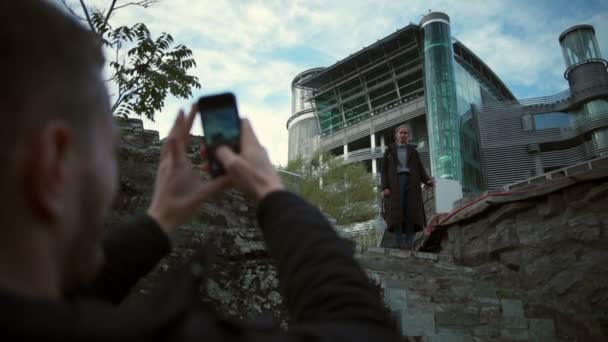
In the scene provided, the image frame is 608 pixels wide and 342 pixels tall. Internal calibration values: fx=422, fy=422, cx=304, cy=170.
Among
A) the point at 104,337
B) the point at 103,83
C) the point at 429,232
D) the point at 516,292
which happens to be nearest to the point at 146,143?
the point at 103,83

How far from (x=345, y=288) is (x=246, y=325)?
19 centimetres

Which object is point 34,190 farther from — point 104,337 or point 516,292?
point 516,292

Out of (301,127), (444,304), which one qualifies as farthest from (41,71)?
(301,127)

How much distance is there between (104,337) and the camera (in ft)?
1.57

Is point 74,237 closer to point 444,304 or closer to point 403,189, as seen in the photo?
point 444,304

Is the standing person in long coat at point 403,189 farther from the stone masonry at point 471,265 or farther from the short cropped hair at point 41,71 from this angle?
the short cropped hair at point 41,71

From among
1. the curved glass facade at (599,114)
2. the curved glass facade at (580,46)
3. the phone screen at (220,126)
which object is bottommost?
the phone screen at (220,126)

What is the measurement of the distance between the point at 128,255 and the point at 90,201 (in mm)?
488

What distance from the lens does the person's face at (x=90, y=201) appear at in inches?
22.9

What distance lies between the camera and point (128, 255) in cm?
104

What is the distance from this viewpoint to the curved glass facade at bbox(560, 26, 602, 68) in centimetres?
2920

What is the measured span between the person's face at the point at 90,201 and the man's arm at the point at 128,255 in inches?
14.6

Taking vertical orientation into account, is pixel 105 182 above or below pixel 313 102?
below

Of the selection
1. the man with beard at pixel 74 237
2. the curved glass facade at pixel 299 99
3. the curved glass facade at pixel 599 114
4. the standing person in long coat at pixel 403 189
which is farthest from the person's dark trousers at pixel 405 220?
the curved glass facade at pixel 299 99
